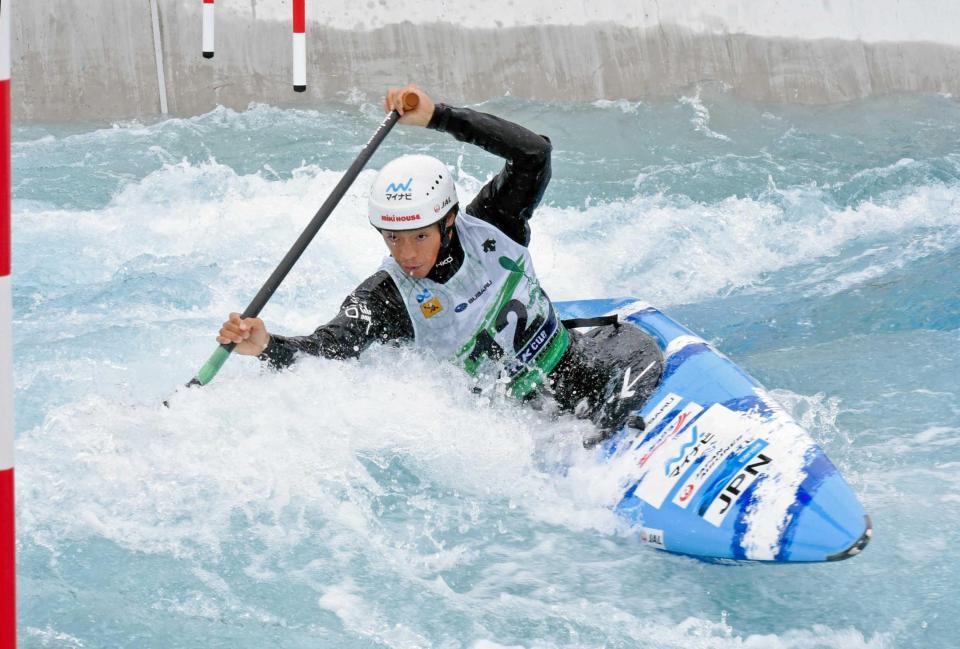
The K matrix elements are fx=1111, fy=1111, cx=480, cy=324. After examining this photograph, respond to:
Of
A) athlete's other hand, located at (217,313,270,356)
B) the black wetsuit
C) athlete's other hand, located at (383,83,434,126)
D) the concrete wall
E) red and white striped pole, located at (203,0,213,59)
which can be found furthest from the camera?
the concrete wall

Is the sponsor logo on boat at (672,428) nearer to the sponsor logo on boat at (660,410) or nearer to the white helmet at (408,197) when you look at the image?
the sponsor logo on boat at (660,410)

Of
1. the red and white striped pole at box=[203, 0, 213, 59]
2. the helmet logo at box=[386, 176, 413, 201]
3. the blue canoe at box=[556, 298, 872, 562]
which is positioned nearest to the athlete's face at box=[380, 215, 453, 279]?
the helmet logo at box=[386, 176, 413, 201]

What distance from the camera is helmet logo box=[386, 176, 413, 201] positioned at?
336cm

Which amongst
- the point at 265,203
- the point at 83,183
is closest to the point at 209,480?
the point at 265,203

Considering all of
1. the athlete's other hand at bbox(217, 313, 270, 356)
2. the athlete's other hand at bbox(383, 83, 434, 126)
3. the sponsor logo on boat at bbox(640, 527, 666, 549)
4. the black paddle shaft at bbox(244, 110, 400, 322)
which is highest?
the athlete's other hand at bbox(383, 83, 434, 126)

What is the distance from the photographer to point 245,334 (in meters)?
3.28

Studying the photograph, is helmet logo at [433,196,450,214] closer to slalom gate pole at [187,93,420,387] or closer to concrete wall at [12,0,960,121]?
slalom gate pole at [187,93,420,387]

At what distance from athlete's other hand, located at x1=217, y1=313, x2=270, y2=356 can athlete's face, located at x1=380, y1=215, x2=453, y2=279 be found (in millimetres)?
470

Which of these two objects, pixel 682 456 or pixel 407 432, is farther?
pixel 407 432

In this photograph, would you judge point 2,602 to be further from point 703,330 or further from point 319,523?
point 703,330

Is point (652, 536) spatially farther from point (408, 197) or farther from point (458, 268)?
point (408, 197)

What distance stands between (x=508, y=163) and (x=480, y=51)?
562 cm

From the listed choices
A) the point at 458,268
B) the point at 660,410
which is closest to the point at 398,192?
the point at 458,268

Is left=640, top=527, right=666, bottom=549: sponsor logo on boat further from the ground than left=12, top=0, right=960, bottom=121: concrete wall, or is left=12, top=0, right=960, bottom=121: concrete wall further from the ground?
left=12, top=0, right=960, bottom=121: concrete wall
